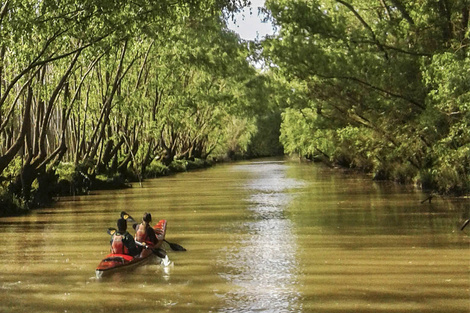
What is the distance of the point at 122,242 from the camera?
14.0 m

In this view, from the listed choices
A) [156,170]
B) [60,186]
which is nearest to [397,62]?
[60,186]

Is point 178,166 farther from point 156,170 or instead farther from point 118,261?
point 118,261

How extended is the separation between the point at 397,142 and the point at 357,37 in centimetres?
770

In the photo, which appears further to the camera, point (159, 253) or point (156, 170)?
point (156, 170)

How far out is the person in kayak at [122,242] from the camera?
45.7 feet

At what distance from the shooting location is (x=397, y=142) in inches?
1228

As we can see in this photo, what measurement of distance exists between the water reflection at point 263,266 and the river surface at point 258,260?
2 cm

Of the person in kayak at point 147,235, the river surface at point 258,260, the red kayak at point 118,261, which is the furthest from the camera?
the person in kayak at point 147,235

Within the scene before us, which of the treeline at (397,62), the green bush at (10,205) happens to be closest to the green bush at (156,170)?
the treeline at (397,62)

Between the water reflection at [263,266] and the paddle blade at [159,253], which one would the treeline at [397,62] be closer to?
the water reflection at [263,266]

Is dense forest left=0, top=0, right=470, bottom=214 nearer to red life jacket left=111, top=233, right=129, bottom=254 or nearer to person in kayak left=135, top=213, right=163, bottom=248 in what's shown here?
person in kayak left=135, top=213, right=163, bottom=248

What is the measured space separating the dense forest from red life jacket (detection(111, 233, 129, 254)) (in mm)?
6530

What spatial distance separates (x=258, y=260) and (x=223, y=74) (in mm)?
26125

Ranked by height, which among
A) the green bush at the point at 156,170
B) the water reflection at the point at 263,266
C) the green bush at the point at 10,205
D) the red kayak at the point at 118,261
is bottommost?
the water reflection at the point at 263,266
